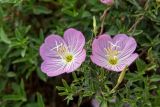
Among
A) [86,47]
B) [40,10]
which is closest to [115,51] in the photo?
[86,47]

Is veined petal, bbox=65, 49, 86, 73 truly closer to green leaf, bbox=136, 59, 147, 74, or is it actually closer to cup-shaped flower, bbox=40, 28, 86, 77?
cup-shaped flower, bbox=40, 28, 86, 77

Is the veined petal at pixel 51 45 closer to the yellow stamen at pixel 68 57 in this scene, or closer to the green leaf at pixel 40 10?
the yellow stamen at pixel 68 57

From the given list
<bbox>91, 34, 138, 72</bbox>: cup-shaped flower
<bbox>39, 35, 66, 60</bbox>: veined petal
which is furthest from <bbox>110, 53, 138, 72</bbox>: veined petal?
<bbox>39, 35, 66, 60</bbox>: veined petal

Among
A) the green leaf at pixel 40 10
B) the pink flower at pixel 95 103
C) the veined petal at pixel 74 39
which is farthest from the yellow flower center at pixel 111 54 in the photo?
the green leaf at pixel 40 10

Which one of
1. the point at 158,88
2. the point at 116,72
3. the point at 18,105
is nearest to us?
the point at 116,72

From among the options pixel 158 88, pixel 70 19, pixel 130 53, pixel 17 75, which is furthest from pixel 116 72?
pixel 17 75

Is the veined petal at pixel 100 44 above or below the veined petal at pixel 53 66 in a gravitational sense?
above

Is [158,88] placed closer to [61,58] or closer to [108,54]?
[108,54]

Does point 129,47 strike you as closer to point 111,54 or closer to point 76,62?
point 111,54
